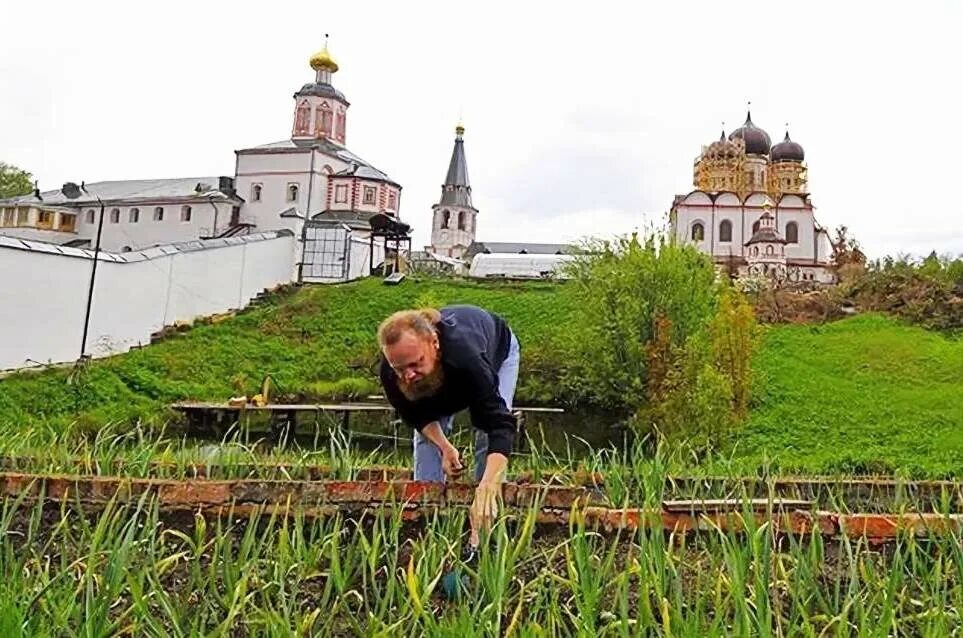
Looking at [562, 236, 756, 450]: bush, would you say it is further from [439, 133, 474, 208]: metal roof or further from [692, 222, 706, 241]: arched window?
[439, 133, 474, 208]: metal roof

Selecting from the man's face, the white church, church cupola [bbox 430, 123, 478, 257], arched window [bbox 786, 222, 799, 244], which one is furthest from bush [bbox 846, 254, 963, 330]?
church cupola [bbox 430, 123, 478, 257]

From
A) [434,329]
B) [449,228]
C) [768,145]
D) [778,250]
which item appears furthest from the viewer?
[449,228]

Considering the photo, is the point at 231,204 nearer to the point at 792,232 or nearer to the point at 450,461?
the point at 792,232

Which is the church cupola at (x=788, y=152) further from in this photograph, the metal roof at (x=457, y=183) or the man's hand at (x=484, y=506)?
the man's hand at (x=484, y=506)

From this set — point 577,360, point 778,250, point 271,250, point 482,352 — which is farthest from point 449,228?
point 482,352

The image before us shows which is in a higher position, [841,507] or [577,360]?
[577,360]

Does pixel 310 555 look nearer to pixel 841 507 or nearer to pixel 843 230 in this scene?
pixel 841 507

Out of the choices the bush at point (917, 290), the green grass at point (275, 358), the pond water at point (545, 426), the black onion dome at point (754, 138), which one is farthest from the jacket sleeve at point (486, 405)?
the black onion dome at point (754, 138)

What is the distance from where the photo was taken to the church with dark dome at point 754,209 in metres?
36.4

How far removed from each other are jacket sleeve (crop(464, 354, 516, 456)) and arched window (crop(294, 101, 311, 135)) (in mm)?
36078

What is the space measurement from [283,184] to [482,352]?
1280 inches

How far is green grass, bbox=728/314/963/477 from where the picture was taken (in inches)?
453

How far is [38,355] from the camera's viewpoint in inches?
559

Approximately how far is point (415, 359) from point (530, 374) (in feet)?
47.1
